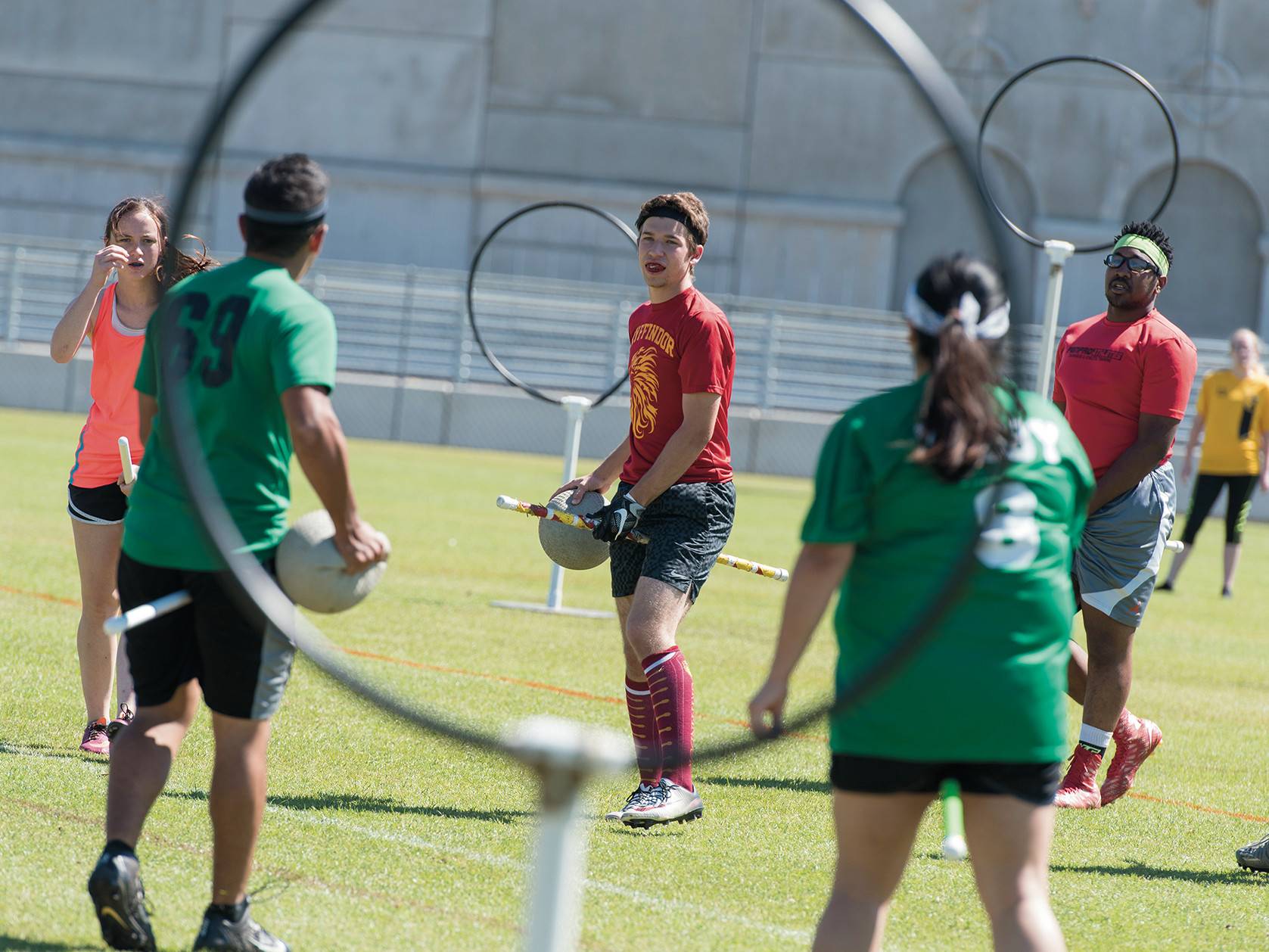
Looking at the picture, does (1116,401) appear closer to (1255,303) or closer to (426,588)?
(426,588)

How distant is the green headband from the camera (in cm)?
630

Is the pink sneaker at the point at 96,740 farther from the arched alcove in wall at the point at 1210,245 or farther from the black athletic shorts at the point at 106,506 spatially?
the arched alcove in wall at the point at 1210,245

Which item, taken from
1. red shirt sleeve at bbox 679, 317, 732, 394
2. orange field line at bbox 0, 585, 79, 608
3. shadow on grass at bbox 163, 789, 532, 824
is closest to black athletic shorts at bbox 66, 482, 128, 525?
shadow on grass at bbox 163, 789, 532, 824

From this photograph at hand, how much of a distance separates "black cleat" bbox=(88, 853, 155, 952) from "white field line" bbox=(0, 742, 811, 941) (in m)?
1.30

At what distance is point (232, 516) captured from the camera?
391 centimetres

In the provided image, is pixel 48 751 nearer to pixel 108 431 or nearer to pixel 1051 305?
pixel 108 431

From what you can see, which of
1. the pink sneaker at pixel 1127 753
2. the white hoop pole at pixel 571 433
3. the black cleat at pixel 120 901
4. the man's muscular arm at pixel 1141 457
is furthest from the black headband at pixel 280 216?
the white hoop pole at pixel 571 433

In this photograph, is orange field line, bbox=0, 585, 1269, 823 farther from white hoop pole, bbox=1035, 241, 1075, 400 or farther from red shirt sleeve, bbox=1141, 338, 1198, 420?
white hoop pole, bbox=1035, 241, 1075, 400

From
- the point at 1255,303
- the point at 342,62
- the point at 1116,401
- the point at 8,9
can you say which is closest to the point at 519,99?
the point at 342,62

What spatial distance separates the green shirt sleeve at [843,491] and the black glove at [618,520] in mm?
2371

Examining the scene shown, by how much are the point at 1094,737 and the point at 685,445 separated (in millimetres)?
2109

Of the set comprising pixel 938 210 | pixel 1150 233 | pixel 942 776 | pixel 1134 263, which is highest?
pixel 938 210

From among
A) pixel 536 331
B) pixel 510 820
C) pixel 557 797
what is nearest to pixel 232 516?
pixel 557 797

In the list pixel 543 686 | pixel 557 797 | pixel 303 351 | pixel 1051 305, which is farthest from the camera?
pixel 543 686
